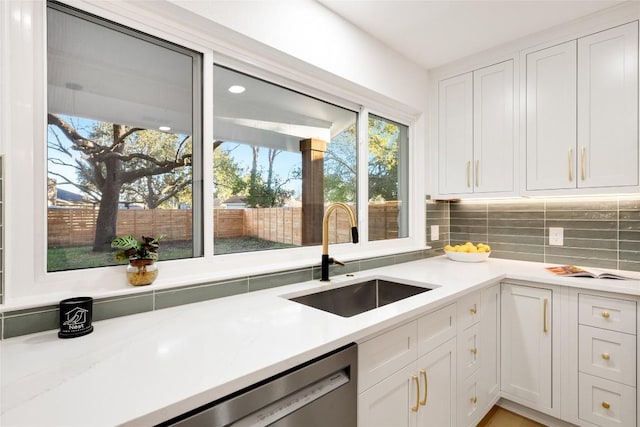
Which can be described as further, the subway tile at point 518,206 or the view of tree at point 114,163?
the subway tile at point 518,206

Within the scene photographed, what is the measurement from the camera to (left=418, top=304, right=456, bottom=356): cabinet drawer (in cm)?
136

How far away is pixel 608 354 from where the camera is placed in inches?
66.2

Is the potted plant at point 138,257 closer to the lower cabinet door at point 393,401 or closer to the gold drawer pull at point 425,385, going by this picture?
the lower cabinet door at point 393,401

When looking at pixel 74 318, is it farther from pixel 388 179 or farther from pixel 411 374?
pixel 388 179

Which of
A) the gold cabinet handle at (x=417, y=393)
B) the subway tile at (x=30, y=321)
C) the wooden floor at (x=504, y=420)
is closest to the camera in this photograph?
the subway tile at (x=30, y=321)

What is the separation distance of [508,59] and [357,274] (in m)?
1.86

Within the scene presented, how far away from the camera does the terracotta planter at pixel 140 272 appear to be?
1.16 meters

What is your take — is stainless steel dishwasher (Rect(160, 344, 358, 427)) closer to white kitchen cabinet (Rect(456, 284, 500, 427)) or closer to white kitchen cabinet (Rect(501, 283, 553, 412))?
white kitchen cabinet (Rect(456, 284, 500, 427))

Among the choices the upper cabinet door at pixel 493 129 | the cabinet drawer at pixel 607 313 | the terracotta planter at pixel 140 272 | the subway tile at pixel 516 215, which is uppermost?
the upper cabinet door at pixel 493 129

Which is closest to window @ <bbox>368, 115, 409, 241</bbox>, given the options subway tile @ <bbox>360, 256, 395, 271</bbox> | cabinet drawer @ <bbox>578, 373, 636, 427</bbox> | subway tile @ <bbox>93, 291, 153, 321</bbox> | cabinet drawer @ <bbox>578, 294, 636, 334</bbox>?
subway tile @ <bbox>360, 256, 395, 271</bbox>

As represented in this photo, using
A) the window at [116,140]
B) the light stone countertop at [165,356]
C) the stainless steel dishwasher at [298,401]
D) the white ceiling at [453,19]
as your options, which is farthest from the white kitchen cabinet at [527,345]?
the window at [116,140]

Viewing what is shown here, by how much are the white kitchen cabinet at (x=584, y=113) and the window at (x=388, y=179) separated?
0.87 m

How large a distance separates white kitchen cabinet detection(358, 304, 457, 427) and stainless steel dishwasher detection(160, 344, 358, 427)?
0.26 feet

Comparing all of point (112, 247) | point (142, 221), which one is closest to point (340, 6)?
point (142, 221)
